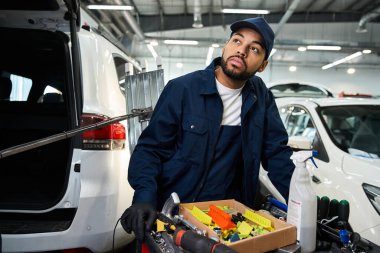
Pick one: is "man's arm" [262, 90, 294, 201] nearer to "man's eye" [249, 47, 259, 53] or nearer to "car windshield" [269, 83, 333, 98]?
"man's eye" [249, 47, 259, 53]

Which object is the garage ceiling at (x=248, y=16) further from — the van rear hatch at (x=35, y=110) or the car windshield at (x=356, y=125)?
the car windshield at (x=356, y=125)

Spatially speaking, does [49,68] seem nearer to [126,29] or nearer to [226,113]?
[226,113]

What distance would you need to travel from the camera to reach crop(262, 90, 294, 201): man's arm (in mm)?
1643

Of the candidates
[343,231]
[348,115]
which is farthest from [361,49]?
[343,231]

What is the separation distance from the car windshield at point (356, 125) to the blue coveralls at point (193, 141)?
1.41 m

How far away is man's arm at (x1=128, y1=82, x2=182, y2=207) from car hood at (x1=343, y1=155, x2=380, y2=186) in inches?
55.9

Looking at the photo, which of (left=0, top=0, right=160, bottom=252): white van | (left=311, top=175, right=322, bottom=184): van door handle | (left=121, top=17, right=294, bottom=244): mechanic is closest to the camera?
(left=121, top=17, right=294, bottom=244): mechanic

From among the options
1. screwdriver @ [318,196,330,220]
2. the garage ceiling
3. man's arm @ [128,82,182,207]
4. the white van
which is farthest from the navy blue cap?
the garage ceiling

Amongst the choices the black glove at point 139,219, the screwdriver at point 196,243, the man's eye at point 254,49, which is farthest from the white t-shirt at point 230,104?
the screwdriver at point 196,243

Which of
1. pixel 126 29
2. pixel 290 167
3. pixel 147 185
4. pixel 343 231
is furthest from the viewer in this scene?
pixel 126 29

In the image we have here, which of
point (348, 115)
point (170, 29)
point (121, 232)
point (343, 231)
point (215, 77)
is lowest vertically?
point (121, 232)

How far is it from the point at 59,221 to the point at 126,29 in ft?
40.2

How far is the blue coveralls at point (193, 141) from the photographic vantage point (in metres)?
1.57

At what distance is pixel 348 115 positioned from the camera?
321cm
